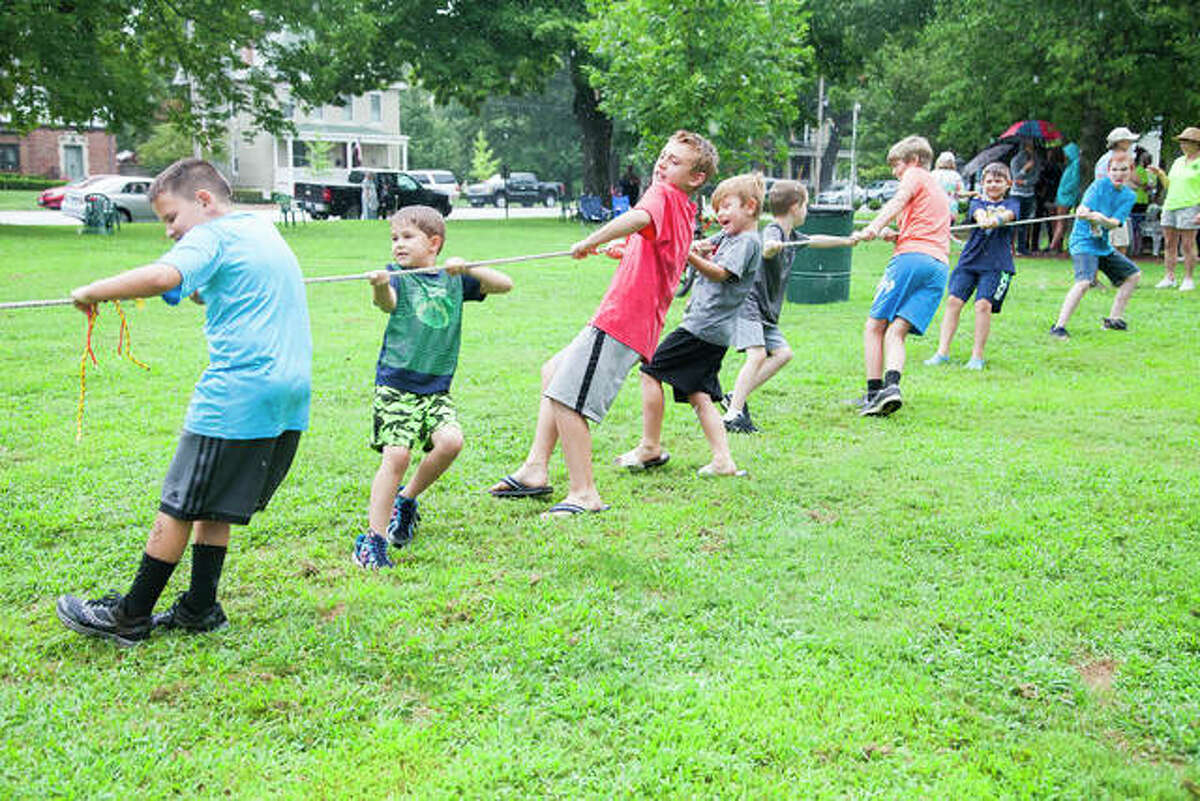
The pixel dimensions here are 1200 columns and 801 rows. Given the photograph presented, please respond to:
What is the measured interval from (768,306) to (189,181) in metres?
4.28

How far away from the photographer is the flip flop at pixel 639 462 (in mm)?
5727

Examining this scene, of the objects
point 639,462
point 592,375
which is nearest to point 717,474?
point 639,462

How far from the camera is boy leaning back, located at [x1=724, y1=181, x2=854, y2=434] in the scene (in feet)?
21.9

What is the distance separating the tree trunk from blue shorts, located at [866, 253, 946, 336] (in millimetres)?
27793

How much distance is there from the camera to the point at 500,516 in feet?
16.1

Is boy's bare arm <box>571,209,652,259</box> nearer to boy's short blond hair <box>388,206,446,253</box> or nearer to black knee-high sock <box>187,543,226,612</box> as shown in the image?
boy's short blond hair <box>388,206,446,253</box>

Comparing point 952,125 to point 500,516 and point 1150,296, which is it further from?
point 500,516

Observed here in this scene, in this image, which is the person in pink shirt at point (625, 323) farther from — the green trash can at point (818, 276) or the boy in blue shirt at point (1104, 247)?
the green trash can at point (818, 276)

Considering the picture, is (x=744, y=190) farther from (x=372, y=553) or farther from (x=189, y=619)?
(x=189, y=619)

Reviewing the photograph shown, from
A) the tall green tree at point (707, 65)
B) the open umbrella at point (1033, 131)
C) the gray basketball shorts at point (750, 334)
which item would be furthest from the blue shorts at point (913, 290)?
the open umbrella at point (1033, 131)

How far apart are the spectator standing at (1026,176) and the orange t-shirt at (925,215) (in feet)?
46.5

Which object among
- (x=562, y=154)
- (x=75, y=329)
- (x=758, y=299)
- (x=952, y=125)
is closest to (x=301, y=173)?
(x=562, y=154)

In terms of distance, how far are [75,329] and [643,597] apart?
835 centimetres

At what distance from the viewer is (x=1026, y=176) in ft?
66.7
